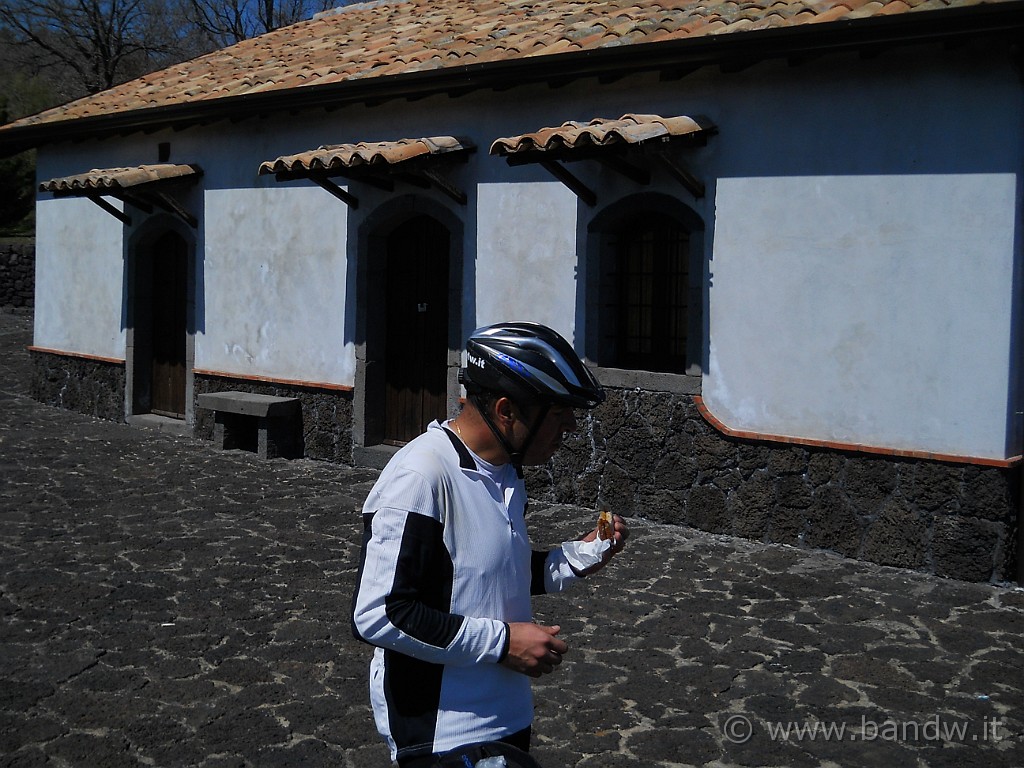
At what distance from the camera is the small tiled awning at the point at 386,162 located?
29.4 feet

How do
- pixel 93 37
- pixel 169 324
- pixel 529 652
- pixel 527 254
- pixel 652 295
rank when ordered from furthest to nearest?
1. pixel 93 37
2. pixel 169 324
3. pixel 527 254
4. pixel 652 295
5. pixel 529 652

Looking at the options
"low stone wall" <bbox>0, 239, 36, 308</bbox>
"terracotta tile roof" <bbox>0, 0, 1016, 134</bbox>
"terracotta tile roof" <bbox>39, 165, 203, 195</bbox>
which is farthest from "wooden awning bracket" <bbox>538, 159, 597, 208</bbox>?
"low stone wall" <bbox>0, 239, 36, 308</bbox>

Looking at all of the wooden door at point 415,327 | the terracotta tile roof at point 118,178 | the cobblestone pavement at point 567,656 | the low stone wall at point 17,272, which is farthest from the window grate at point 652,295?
the low stone wall at point 17,272

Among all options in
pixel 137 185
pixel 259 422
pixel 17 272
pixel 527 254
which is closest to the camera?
pixel 527 254

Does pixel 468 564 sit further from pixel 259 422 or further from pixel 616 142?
pixel 259 422

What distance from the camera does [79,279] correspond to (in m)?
13.9

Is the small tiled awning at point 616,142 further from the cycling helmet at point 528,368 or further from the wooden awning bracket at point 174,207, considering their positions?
the wooden awning bracket at point 174,207

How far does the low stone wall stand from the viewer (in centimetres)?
2133

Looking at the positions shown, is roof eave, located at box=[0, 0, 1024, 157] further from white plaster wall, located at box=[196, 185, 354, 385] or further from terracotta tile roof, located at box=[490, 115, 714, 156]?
white plaster wall, located at box=[196, 185, 354, 385]

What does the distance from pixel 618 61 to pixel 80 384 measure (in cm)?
919

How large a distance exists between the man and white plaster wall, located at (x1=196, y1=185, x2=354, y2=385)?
8.44 m

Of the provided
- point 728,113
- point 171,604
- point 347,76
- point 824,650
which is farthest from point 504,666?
point 347,76

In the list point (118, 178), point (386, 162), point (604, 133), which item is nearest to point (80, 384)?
point (118, 178)

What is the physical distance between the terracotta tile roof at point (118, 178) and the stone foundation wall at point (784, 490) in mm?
5767
